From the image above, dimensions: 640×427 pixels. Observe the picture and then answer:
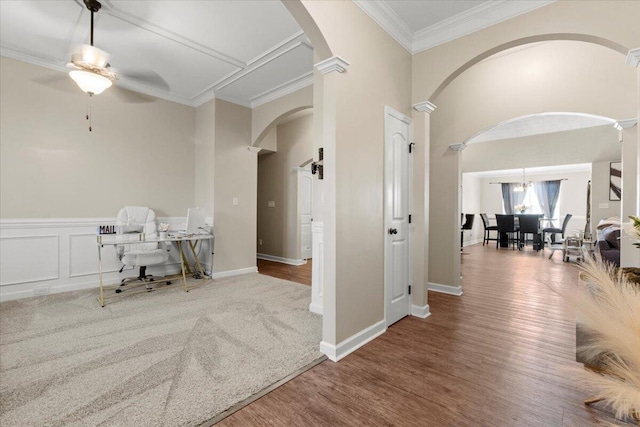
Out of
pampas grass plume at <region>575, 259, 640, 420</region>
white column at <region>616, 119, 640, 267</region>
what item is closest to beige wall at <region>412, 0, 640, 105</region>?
white column at <region>616, 119, 640, 267</region>

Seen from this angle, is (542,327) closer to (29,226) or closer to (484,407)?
(484,407)

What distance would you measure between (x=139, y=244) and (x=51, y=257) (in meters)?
1.01

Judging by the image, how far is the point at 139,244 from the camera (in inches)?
174

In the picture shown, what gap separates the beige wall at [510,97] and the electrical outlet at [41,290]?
17.0ft

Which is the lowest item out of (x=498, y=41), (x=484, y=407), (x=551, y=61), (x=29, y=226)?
(x=484, y=407)

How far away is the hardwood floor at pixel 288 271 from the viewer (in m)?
4.96

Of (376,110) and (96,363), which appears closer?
(96,363)

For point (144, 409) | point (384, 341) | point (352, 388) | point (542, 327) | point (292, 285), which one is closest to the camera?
point (144, 409)

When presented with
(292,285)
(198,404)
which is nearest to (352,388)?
(198,404)

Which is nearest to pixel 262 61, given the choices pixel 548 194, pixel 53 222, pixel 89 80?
pixel 89 80

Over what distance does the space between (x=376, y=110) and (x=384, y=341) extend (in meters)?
2.11

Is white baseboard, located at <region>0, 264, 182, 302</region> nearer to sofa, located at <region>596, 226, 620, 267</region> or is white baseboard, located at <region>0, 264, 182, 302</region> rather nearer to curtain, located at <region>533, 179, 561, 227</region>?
sofa, located at <region>596, 226, 620, 267</region>

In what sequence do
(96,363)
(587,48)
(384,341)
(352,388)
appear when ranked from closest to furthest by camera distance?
(352,388)
(96,363)
(384,341)
(587,48)

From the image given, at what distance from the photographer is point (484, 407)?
1779 mm
